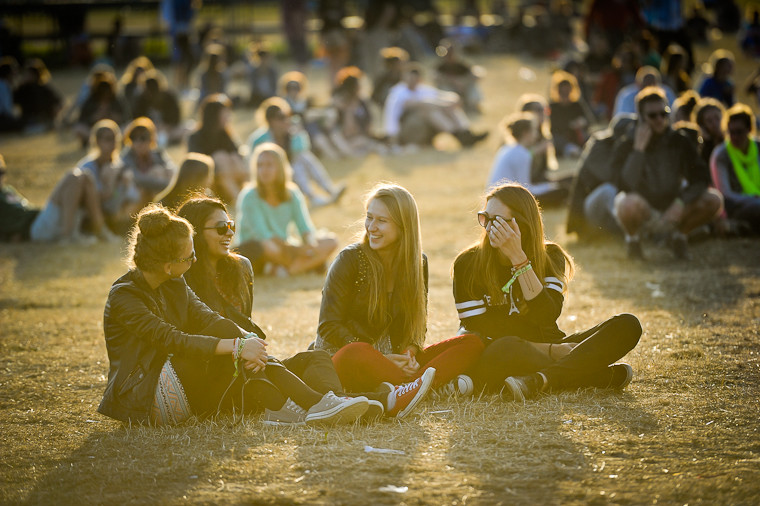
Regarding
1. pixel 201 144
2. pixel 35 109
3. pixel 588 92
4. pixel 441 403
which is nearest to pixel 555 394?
pixel 441 403

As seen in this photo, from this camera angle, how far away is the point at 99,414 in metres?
5.36

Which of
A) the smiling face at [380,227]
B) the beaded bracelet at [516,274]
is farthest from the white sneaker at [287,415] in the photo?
the beaded bracelet at [516,274]

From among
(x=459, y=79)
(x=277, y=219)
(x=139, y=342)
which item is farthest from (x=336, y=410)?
(x=459, y=79)

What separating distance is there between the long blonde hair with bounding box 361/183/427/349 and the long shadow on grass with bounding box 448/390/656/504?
0.61 meters

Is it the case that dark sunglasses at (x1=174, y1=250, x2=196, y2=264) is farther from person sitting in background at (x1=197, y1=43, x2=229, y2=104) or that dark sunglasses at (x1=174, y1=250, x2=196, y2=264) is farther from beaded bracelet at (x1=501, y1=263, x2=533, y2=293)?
person sitting in background at (x1=197, y1=43, x2=229, y2=104)

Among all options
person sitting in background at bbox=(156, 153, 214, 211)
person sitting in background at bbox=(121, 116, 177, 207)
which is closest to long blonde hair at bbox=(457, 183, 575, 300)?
person sitting in background at bbox=(156, 153, 214, 211)

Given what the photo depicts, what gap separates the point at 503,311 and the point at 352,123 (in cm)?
1182

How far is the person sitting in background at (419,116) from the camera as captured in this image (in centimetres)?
1683

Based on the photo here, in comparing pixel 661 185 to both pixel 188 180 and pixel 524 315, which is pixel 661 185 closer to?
pixel 524 315

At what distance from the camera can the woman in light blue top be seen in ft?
29.8

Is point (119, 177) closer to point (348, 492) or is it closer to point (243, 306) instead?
point (243, 306)

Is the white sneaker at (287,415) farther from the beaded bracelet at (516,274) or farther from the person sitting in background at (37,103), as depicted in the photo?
the person sitting in background at (37,103)

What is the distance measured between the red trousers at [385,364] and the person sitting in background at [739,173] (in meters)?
5.58

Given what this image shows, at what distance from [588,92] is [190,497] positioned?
16.0 m
